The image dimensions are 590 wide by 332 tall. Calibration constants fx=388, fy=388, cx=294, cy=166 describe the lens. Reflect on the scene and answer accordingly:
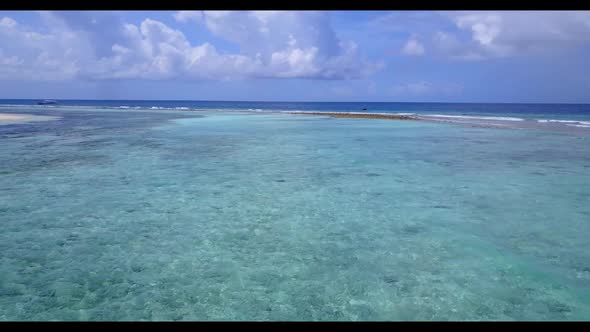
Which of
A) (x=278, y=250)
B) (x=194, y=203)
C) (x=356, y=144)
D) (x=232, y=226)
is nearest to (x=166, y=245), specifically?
(x=232, y=226)

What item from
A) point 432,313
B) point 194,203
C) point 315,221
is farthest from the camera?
point 194,203

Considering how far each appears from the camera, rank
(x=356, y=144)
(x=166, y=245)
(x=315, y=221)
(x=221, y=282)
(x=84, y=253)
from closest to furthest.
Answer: (x=221, y=282), (x=84, y=253), (x=166, y=245), (x=315, y=221), (x=356, y=144)

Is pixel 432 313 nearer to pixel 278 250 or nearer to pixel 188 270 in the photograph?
pixel 278 250

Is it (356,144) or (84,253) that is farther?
(356,144)
